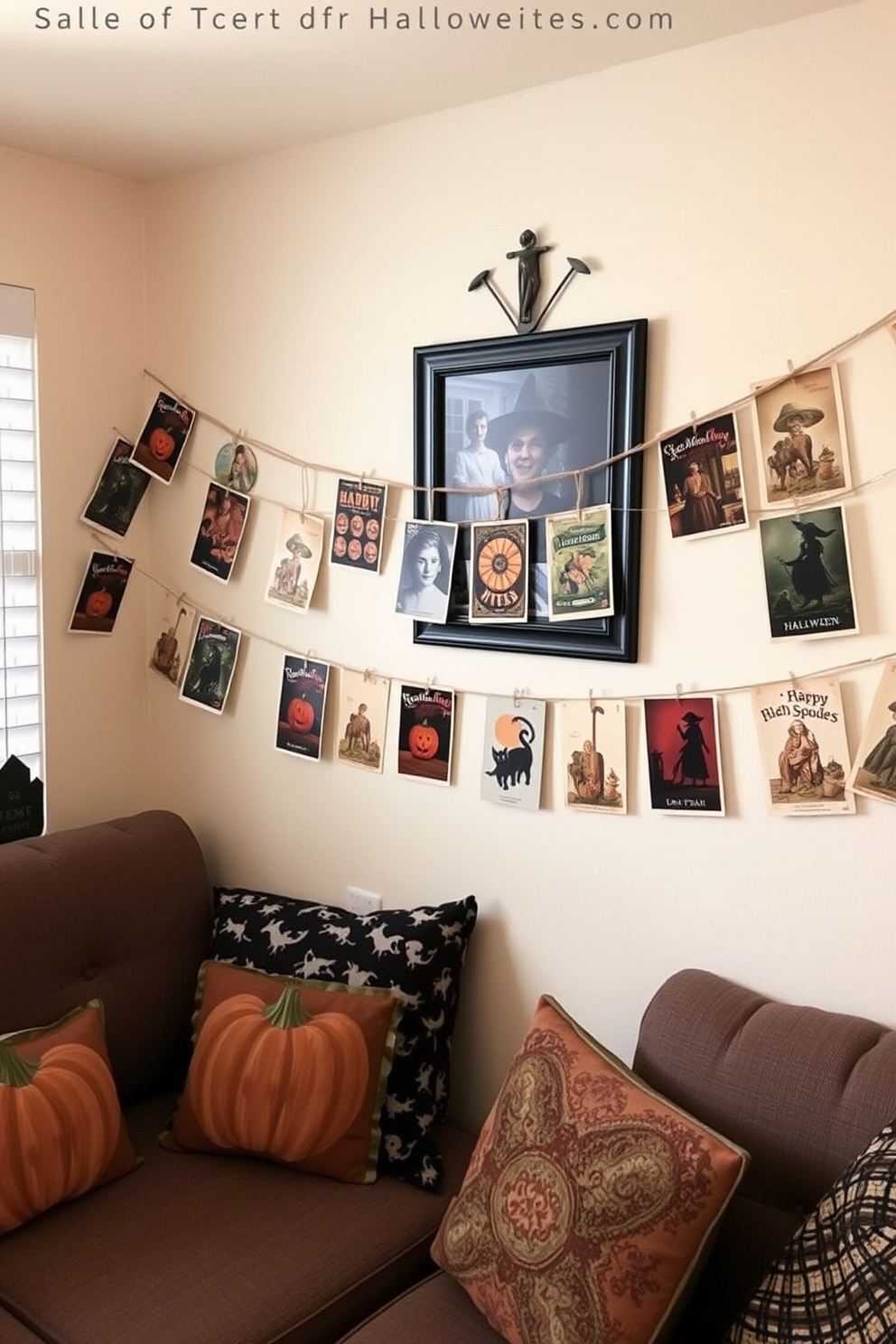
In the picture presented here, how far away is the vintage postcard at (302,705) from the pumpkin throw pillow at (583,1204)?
0.91m

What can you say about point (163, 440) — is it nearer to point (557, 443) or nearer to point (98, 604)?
point (98, 604)

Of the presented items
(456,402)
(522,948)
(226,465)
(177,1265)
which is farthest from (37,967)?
(456,402)

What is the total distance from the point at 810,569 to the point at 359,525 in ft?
3.07

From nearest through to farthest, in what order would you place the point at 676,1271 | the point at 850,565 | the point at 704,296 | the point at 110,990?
the point at 676,1271, the point at 850,565, the point at 704,296, the point at 110,990

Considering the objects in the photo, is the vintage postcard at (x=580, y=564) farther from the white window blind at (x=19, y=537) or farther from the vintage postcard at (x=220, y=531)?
the white window blind at (x=19, y=537)

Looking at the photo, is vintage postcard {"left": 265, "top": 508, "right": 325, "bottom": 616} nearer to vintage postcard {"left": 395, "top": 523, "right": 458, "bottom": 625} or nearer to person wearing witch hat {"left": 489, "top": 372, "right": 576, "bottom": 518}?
vintage postcard {"left": 395, "top": 523, "right": 458, "bottom": 625}

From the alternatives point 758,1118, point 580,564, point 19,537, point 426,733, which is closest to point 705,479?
point 580,564

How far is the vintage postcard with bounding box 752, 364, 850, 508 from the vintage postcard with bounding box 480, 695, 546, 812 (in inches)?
23.0

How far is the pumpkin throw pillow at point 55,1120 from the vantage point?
191 cm

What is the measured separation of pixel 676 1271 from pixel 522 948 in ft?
2.41

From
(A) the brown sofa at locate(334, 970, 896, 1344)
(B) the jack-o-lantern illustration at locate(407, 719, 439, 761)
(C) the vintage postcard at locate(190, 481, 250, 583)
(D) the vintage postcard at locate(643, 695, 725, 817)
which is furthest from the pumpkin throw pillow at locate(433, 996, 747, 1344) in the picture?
(C) the vintage postcard at locate(190, 481, 250, 583)

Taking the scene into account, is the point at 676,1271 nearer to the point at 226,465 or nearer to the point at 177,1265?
the point at 177,1265

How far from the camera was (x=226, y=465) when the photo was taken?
264cm

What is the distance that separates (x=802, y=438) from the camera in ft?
6.04
